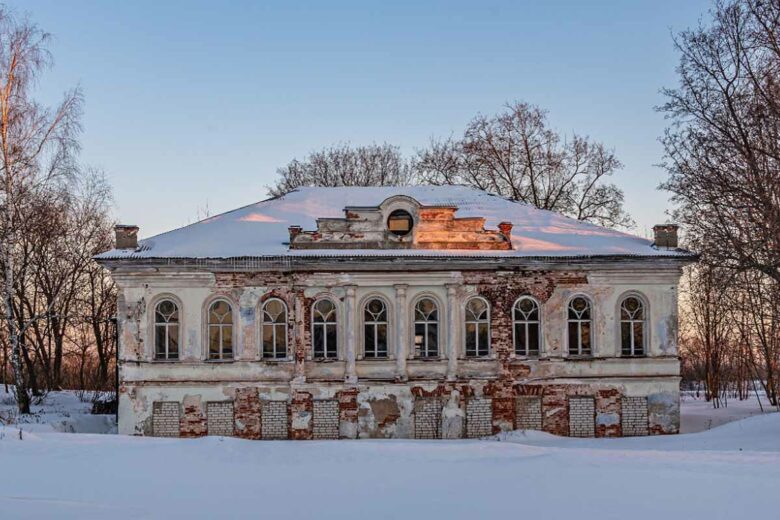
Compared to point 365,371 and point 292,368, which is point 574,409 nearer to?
point 365,371

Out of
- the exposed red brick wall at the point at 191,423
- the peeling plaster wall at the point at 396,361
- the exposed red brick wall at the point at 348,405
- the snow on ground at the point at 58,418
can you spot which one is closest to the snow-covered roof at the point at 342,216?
the peeling plaster wall at the point at 396,361

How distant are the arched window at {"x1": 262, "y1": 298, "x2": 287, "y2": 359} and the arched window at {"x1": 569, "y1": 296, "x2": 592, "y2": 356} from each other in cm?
732

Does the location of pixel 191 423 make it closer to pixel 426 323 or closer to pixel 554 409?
pixel 426 323

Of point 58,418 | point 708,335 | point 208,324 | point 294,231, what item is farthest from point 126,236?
point 708,335

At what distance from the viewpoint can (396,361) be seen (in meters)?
19.6

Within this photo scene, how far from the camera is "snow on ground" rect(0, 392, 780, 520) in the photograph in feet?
31.1

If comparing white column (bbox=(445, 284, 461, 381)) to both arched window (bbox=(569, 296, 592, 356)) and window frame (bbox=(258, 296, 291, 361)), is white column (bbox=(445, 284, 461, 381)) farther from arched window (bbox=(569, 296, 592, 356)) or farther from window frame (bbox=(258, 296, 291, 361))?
window frame (bbox=(258, 296, 291, 361))

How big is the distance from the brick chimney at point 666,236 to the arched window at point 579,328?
2.47 meters

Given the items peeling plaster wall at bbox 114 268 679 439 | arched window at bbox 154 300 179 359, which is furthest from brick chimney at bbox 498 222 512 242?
arched window at bbox 154 300 179 359

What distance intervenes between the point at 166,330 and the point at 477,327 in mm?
7895

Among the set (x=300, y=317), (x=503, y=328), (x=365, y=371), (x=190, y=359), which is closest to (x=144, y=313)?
(x=190, y=359)

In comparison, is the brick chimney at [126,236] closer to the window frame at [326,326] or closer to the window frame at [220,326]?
the window frame at [220,326]

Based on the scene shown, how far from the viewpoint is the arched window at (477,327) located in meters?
19.9

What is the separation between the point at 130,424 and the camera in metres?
19.1
